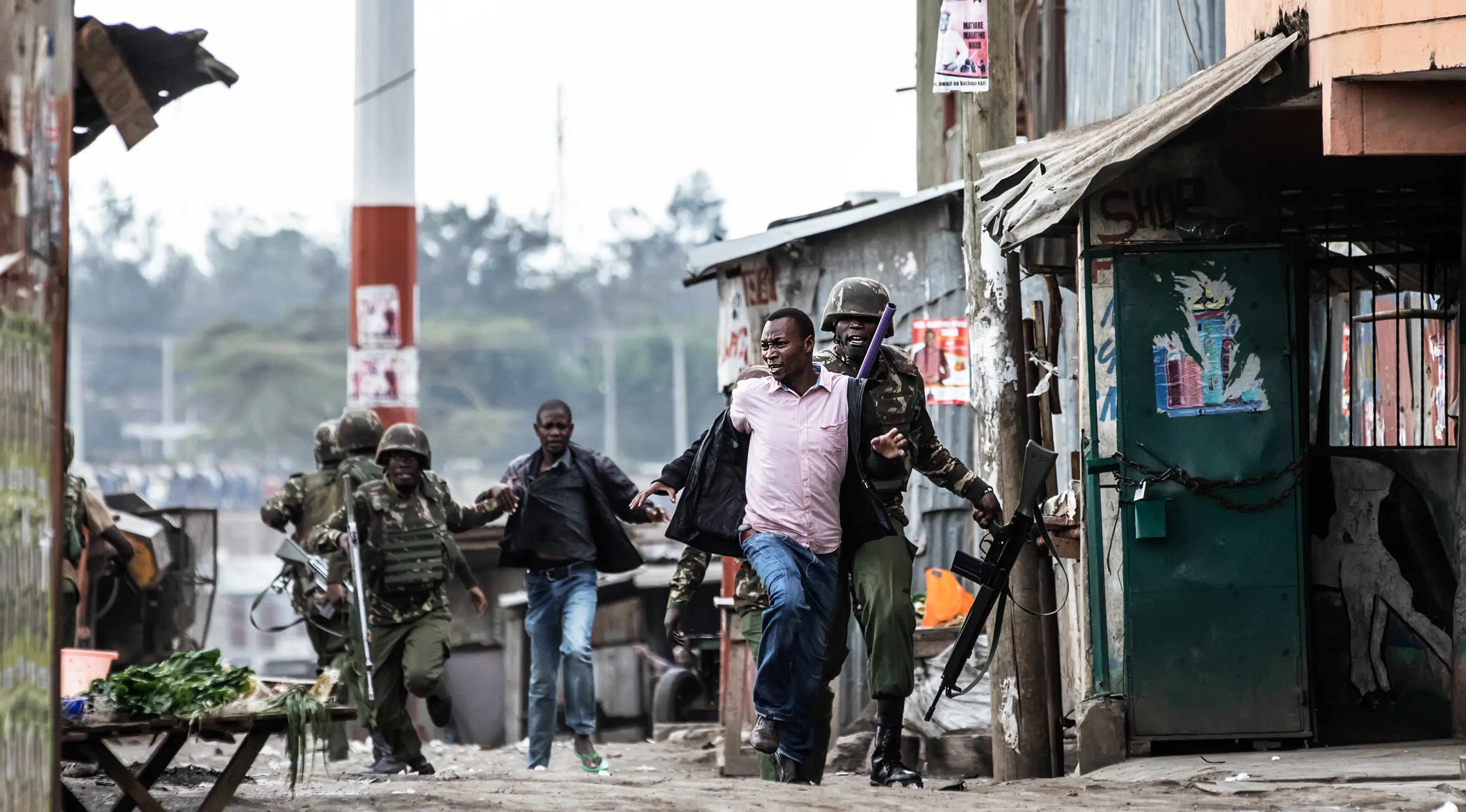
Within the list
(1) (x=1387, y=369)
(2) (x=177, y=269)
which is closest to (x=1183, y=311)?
(1) (x=1387, y=369)

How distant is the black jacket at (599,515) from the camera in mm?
10039

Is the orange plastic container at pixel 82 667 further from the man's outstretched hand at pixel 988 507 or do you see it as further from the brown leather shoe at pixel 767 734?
the man's outstretched hand at pixel 988 507

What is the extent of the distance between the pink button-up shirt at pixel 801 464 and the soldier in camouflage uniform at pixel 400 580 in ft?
9.75

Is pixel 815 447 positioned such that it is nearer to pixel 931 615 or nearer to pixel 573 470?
pixel 573 470

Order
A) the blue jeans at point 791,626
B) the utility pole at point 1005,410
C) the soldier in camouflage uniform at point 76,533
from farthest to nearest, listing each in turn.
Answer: the soldier in camouflage uniform at point 76,533
the utility pole at point 1005,410
the blue jeans at point 791,626

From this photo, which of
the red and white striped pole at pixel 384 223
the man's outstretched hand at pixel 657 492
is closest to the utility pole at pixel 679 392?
the red and white striped pole at pixel 384 223

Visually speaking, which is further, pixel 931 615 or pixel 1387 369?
pixel 1387 369

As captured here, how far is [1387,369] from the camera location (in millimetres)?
13664

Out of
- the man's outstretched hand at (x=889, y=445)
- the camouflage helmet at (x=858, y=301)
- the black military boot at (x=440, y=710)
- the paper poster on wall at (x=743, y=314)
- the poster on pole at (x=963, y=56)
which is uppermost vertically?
the poster on pole at (x=963, y=56)

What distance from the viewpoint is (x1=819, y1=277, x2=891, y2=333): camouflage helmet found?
298 inches

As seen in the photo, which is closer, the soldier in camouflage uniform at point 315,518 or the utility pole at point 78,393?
the soldier in camouflage uniform at point 315,518

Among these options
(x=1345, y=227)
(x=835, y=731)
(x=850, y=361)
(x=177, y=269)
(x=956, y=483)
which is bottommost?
(x=835, y=731)

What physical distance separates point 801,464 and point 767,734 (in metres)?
1.01

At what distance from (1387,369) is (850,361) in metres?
7.39
